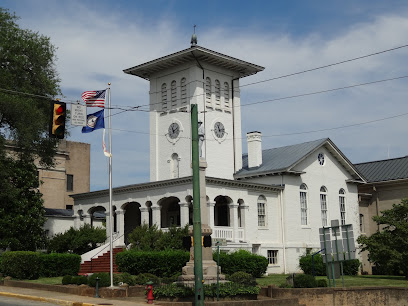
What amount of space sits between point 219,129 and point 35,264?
18712 millimetres

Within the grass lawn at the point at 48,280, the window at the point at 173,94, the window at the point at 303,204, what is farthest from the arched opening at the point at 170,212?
the grass lawn at the point at 48,280

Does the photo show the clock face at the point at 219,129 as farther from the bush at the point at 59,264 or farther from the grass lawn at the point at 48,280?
the grass lawn at the point at 48,280

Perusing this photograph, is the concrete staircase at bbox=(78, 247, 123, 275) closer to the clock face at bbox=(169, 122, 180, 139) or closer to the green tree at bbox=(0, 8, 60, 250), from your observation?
the green tree at bbox=(0, 8, 60, 250)

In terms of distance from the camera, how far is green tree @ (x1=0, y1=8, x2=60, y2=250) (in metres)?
36.8

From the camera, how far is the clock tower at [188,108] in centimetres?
4531

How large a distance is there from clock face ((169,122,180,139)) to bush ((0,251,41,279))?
1647cm

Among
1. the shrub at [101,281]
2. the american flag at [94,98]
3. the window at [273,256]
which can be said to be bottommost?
the shrub at [101,281]

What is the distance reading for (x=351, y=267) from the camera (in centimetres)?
4428

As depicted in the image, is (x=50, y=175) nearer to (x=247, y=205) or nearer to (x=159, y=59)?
(x=159, y=59)

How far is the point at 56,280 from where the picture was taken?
3153 cm

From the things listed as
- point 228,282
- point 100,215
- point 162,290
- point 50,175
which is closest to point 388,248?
point 228,282

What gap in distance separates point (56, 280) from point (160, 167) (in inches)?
675

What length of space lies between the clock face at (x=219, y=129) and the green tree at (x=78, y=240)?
1154 cm

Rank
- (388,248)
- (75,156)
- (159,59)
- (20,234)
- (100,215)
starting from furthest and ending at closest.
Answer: (75,156) < (100,215) < (159,59) < (20,234) < (388,248)
